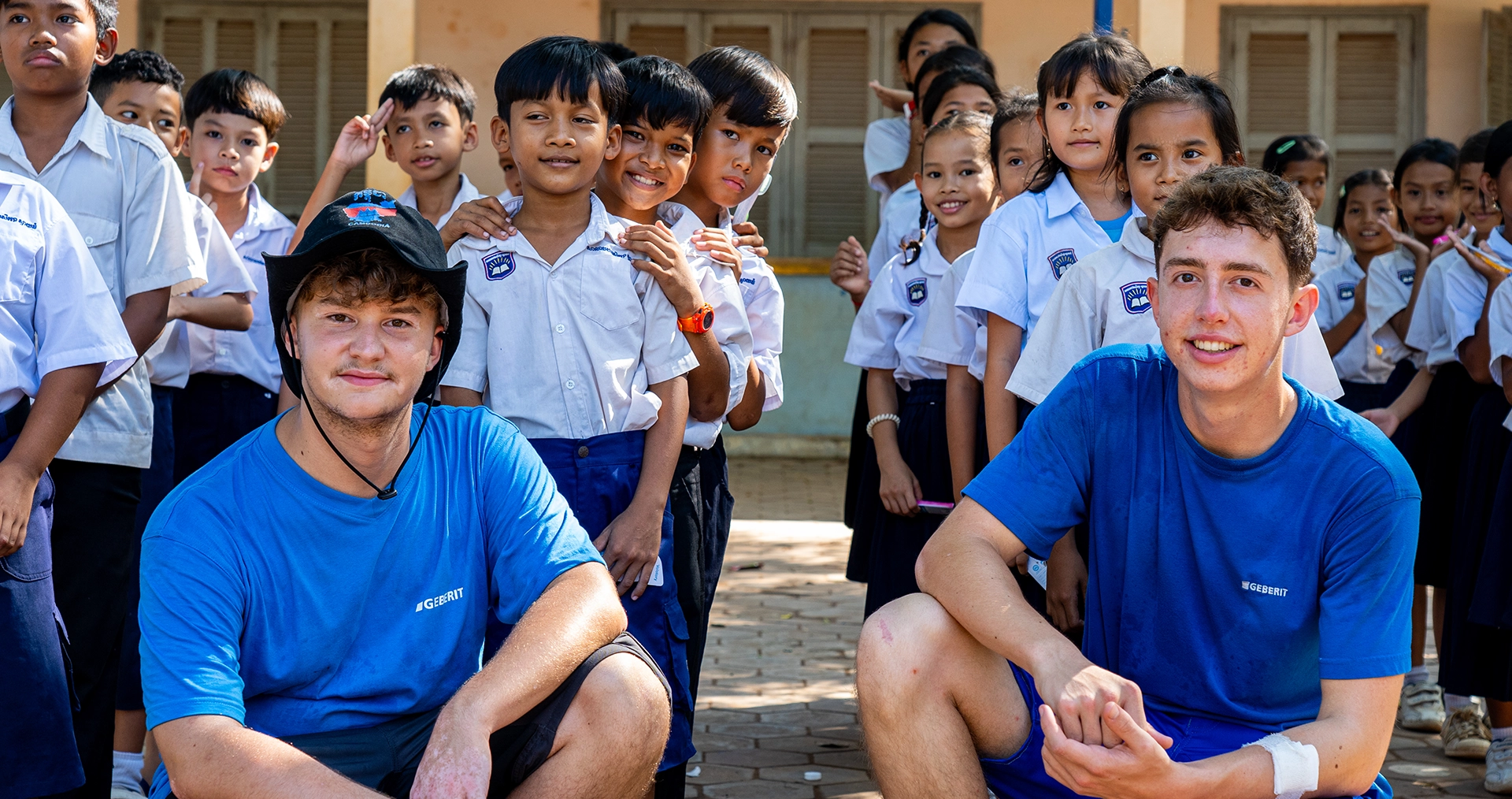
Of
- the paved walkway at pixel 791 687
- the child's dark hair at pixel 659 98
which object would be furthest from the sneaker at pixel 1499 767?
the child's dark hair at pixel 659 98

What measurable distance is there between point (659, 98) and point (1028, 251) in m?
0.95

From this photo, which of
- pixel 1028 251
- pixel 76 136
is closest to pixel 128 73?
pixel 76 136

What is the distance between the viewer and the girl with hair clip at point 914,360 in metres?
3.84

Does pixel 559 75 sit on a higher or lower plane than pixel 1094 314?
higher

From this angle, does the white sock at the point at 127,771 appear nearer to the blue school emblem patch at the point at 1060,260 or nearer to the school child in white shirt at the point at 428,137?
the school child in white shirt at the point at 428,137

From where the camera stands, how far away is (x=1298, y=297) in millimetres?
2508

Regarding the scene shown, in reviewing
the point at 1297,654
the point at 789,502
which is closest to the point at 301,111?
the point at 789,502

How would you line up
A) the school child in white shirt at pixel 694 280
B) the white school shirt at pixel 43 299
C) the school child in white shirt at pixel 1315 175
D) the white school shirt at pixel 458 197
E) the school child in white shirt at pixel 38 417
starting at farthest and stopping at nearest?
the school child in white shirt at pixel 1315 175 < the white school shirt at pixel 458 197 < the school child in white shirt at pixel 694 280 < the white school shirt at pixel 43 299 < the school child in white shirt at pixel 38 417

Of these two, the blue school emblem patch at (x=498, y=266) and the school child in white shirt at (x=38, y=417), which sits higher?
the blue school emblem patch at (x=498, y=266)

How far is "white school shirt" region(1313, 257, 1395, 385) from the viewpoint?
5508mm

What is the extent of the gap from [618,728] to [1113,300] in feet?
4.71

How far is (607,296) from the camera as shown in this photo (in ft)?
10.0

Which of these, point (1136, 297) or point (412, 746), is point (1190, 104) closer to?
point (1136, 297)

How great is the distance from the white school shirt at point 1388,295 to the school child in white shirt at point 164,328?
4.02 meters
